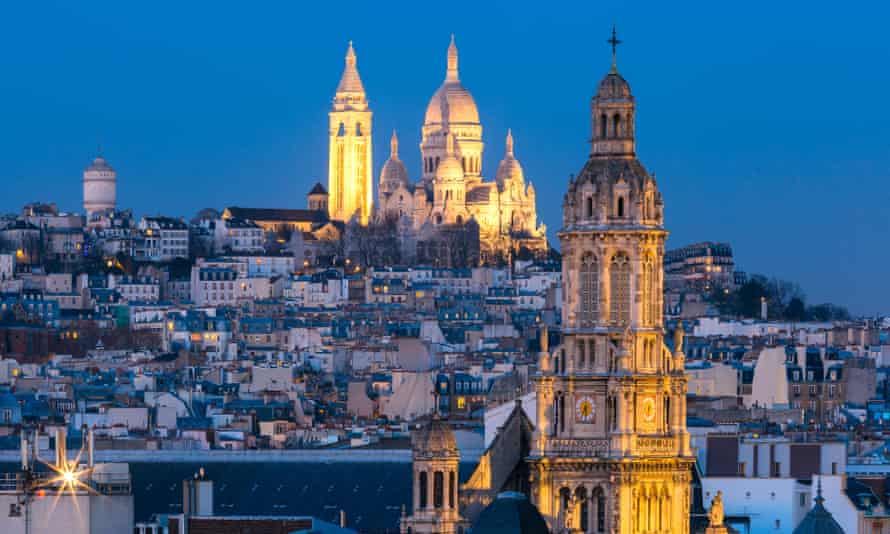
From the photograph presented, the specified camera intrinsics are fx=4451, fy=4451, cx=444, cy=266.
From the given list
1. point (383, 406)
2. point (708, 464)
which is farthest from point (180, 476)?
point (383, 406)

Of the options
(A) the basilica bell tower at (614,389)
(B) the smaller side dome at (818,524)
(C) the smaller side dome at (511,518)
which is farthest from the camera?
(A) the basilica bell tower at (614,389)

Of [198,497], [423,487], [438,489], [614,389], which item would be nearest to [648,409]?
[614,389]

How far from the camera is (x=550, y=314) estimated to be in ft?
541

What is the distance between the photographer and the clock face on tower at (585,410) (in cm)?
4719

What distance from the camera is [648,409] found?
47.1 m

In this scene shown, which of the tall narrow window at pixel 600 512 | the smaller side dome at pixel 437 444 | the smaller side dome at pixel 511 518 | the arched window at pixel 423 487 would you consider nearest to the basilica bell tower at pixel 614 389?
the tall narrow window at pixel 600 512

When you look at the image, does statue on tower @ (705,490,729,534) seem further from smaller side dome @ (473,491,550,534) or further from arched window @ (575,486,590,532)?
smaller side dome @ (473,491,550,534)

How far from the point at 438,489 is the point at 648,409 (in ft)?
7.83

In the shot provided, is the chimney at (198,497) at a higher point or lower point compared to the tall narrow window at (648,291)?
lower

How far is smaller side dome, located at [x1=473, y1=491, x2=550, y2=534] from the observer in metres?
42.6

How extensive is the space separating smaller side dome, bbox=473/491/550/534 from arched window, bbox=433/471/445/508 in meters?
3.49

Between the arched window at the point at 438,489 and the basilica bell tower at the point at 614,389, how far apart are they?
0.96 meters

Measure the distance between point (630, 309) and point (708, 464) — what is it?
32.6 feet

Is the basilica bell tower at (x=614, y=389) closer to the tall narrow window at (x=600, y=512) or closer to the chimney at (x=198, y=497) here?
the tall narrow window at (x=600, y=512)
